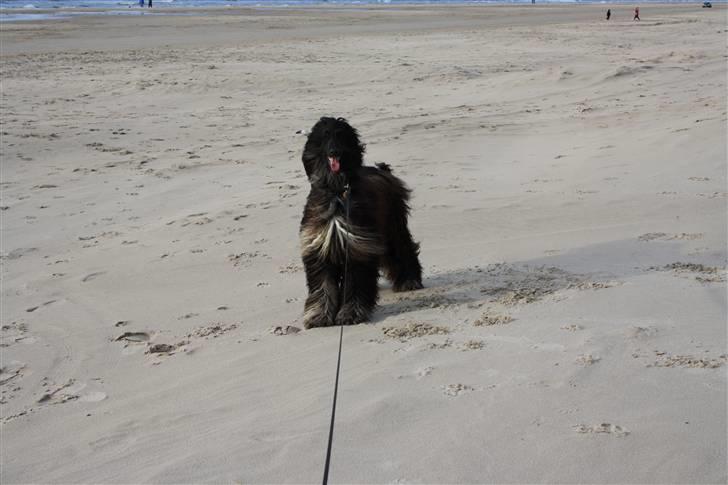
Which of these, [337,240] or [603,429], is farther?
[337,240]

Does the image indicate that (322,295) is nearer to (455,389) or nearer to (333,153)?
(333,153)

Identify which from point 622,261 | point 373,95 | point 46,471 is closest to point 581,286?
point 622,261

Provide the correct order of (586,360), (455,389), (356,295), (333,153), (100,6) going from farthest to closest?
(100,6), (356,295), (333,153), (586,360), (455,389)

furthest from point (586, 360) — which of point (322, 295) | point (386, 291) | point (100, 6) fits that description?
point (100, 6)

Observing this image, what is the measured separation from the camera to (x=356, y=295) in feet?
16.8

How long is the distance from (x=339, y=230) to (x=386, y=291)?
3.60ft

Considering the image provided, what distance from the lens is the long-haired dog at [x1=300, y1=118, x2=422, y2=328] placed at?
16.3ft

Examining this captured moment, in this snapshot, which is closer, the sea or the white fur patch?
the white fur patch

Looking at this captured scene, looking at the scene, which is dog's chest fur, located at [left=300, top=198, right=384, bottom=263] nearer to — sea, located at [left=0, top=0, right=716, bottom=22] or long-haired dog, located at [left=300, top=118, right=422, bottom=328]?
long-haired dog, located at [left=300, top=118, right=422, bottom=328]

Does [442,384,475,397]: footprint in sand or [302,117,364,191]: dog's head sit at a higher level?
[302,117,364,191]: dog's head

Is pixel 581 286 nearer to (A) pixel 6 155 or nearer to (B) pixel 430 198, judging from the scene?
(B) pixel 430 198

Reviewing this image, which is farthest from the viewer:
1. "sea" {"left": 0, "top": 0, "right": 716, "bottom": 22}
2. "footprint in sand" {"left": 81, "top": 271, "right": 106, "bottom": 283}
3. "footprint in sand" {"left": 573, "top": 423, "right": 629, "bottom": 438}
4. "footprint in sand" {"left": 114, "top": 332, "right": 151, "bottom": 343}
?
"sea" {"left": 0, "top": 0, "right": 716, "bottom": 22}

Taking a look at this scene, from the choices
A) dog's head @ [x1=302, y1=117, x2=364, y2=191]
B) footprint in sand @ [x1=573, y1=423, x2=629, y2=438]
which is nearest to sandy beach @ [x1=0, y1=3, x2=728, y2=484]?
footprint in sand @ [x1=573, y1=423, x2=629, y2=438]

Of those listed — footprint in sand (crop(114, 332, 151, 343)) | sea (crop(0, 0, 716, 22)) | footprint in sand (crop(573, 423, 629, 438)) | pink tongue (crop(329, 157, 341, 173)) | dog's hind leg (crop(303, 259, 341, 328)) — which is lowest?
footprint in sand (crop(114, 332, 151, 343))
